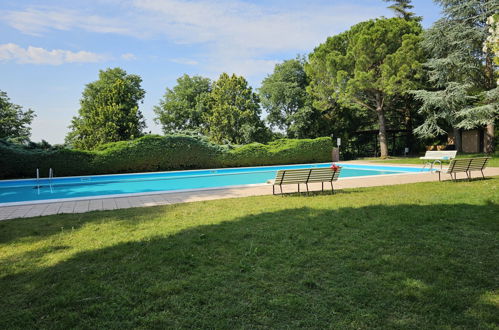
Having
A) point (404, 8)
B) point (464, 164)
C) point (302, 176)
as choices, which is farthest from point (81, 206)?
point (404, 8)

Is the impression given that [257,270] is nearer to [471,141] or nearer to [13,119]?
[471,141]

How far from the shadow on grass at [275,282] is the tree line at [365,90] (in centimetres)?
1740

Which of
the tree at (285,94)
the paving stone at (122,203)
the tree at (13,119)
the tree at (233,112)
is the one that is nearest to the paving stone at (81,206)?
the paving stone at (122,203)

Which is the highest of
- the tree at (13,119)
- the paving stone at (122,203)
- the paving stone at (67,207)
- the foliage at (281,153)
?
the tree at (13,119)

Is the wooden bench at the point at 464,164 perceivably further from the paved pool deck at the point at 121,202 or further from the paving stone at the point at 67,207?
the paving stone at the point at 67,207

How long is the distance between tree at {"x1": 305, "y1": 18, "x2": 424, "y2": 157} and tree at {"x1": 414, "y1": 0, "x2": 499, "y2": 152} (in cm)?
147

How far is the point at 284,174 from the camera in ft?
25.8

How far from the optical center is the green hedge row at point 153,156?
15.7 meters

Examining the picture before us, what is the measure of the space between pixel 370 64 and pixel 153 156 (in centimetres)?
1862

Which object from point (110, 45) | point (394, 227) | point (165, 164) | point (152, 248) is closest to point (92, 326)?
point (152, 248)

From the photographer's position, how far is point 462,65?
69.9ft

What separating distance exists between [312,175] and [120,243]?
18.0ft

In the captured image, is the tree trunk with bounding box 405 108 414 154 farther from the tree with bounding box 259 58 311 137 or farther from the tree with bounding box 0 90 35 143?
the tree with bounding box 0 90 35 143

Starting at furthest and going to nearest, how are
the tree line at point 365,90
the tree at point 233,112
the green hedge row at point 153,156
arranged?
the tree at point 233,112 → the tree line at point 365,90 → the green hedge row at point 153,156
